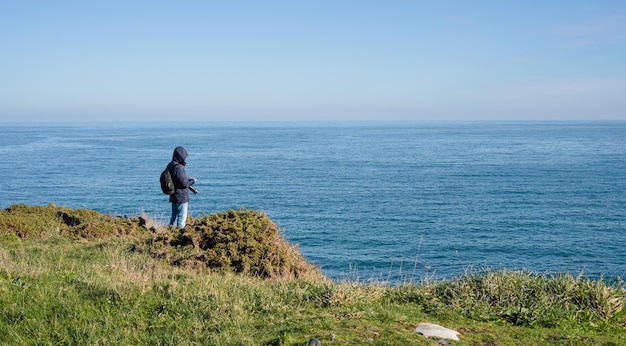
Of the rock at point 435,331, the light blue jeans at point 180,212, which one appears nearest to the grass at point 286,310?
the rock at point 435,331

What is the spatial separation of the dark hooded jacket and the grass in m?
5.14

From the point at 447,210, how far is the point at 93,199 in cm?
3488

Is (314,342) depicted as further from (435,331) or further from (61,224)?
(61,224)

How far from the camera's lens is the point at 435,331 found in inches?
297

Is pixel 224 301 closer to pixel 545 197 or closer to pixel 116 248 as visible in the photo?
pixel 116 248

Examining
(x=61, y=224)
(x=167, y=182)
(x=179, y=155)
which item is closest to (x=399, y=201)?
(x=61, y=224)

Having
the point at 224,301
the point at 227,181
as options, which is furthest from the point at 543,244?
the point at 227,181

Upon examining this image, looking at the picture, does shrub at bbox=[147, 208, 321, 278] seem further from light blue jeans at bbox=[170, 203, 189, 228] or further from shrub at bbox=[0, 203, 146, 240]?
shrub at bbox=[0, 203, 146, 240]

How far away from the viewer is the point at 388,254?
3512cm

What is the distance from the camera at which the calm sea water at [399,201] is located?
113ft

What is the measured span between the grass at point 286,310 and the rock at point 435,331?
0.14m

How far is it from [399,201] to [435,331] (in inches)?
1883

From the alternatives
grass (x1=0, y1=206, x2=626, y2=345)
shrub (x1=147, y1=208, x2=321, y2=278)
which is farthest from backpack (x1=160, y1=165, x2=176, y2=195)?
grass (x1=0, y1=206, x2=626, y2=345)

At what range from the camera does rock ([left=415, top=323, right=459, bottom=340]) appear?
738 cm
